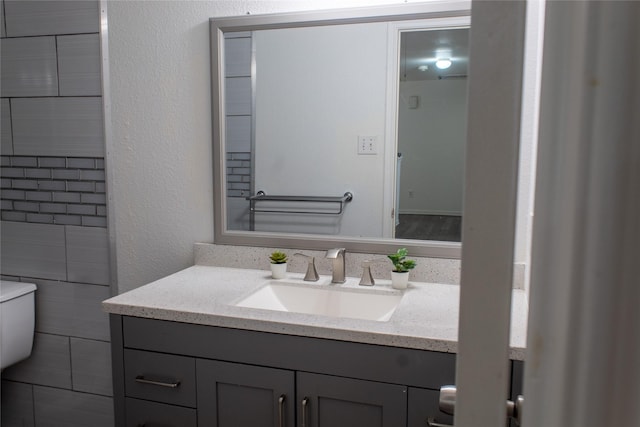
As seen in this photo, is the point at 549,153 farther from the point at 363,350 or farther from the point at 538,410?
the point at 363,350

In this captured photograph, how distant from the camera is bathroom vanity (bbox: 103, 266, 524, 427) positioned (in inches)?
42.7

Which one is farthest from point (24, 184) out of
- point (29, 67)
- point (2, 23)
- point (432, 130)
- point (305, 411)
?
point (432, 130)

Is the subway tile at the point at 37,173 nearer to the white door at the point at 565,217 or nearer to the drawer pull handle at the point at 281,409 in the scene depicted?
the drawer pull handle at the point at 281,409

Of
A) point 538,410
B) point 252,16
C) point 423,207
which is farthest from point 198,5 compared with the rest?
point 538,410

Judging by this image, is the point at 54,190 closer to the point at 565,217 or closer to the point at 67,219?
the point at 67,219

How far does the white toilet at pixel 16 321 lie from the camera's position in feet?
5.78

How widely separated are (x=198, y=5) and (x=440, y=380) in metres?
1.39

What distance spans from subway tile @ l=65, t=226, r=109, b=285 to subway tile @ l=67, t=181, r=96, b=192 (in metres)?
0.11

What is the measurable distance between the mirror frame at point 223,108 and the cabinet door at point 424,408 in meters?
0.52

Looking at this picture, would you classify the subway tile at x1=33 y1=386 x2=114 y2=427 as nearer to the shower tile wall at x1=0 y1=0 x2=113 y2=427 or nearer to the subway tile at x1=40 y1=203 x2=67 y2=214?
the shower tile wall at x1=0 y1=0 x2=113 y2=427

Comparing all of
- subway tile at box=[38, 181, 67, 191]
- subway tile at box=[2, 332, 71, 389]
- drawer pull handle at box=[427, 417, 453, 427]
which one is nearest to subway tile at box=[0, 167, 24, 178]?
subway tile at box=[38, 181, 67, 191]

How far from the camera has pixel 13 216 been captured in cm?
192

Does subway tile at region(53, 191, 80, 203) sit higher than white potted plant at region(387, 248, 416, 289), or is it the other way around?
subway tile at region(53, 191, 80, 203)

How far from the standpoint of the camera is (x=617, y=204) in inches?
9.5
